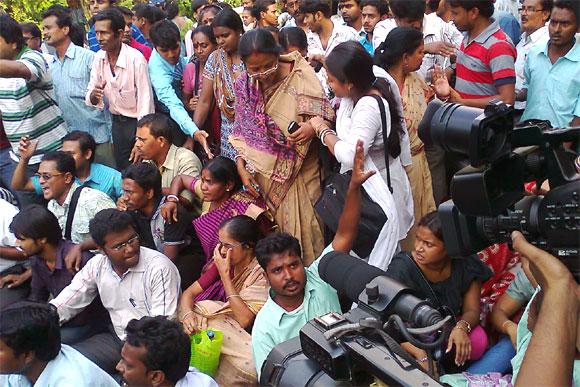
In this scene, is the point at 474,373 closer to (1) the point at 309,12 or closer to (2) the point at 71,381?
(2) the point at 71,381

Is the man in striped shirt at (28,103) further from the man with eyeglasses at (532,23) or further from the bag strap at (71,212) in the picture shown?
the man with eyeglasses at (532,23)

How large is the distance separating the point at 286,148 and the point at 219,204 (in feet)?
1.74

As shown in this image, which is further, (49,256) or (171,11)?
(171,11)

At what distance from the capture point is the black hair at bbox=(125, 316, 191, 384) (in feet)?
9.11

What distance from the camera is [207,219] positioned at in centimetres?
390

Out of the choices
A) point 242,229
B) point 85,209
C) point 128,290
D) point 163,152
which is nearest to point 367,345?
point 242,229

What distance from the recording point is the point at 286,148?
3.74 metres

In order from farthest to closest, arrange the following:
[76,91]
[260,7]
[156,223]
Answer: [260,7], [76,91], [156,223]

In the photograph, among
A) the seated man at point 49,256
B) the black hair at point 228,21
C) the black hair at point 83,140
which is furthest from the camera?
the black hair at point 83,140

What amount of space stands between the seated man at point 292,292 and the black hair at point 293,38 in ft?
7.64

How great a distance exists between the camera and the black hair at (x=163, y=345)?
2775 mm

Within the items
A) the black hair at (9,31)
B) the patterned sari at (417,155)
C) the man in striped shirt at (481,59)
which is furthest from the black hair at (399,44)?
the black hair at (9,31)

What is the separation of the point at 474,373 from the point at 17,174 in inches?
128

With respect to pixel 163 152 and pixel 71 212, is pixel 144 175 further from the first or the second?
pixel 71 212
